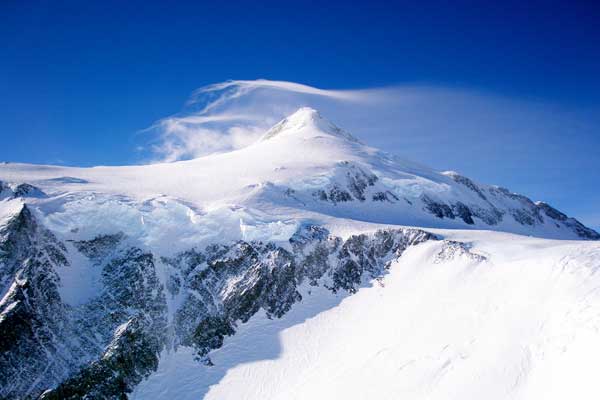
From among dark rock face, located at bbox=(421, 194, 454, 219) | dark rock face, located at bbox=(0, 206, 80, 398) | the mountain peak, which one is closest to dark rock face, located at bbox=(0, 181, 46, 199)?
dark rock face, located at bbox=(0, 206, 80, 398)

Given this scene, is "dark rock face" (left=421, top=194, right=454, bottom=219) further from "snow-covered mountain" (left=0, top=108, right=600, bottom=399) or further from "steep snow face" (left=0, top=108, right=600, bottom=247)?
"snow-covered mountain" (left=0, top=108, right=600, bottom=399)

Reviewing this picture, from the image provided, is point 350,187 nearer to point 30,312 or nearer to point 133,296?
point 133,296

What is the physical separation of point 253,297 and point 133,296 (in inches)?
593

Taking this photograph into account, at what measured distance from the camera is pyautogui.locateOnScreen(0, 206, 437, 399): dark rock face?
143 ft

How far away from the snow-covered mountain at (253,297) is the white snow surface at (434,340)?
176 millimetres

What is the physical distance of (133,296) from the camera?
2058 inches

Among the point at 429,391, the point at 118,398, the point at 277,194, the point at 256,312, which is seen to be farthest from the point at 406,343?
the point at 277,194

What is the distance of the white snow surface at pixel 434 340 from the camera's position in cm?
3888

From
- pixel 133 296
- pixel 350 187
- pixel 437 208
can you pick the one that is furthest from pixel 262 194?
pixel 437 208

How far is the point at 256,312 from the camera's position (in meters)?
55.8

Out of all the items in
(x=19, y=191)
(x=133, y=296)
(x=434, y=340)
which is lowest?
(x=434, y=340)

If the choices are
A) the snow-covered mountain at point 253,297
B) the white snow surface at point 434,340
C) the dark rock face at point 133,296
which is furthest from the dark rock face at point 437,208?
the white snow surface at point 434,340

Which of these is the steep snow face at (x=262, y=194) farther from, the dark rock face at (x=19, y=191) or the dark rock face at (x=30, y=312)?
the dark rock face at (x=30, y=312)

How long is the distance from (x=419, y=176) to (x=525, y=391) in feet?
260
